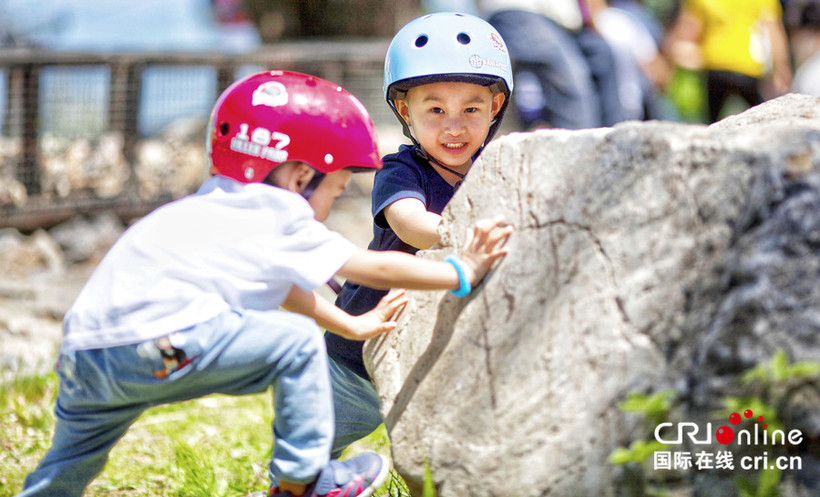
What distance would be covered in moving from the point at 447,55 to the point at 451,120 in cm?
22

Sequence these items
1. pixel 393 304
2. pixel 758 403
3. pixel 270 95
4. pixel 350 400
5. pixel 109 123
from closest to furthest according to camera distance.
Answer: pixel 758 403, pixel 270 95, pixel 393 304, pixel 350 400, pixel 109 123

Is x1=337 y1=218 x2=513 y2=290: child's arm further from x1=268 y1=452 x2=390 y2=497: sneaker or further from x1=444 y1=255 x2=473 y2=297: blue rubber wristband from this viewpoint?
x1=268 y1=452 x2=390 y2=497: sneaker

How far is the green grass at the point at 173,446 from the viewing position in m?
3.25

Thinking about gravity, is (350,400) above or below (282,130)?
below

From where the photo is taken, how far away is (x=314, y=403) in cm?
229

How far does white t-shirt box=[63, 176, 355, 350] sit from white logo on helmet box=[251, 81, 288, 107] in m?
0.26

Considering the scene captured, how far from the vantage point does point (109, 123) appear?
7059 millimetres

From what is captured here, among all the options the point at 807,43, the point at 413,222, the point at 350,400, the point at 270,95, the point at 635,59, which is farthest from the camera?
the point at 635,59

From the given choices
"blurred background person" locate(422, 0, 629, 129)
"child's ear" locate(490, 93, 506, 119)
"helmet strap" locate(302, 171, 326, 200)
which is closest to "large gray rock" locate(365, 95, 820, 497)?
"helmet strap" locate(302, 171, 326, 200)

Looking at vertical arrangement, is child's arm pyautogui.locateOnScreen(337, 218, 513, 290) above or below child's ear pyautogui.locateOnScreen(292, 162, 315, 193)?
below

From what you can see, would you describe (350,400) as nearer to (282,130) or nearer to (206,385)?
(206,385)

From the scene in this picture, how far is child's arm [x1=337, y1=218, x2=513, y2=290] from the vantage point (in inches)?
90.8

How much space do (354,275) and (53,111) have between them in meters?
5.24

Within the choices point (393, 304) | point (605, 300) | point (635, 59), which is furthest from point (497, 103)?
point (635, 59)
